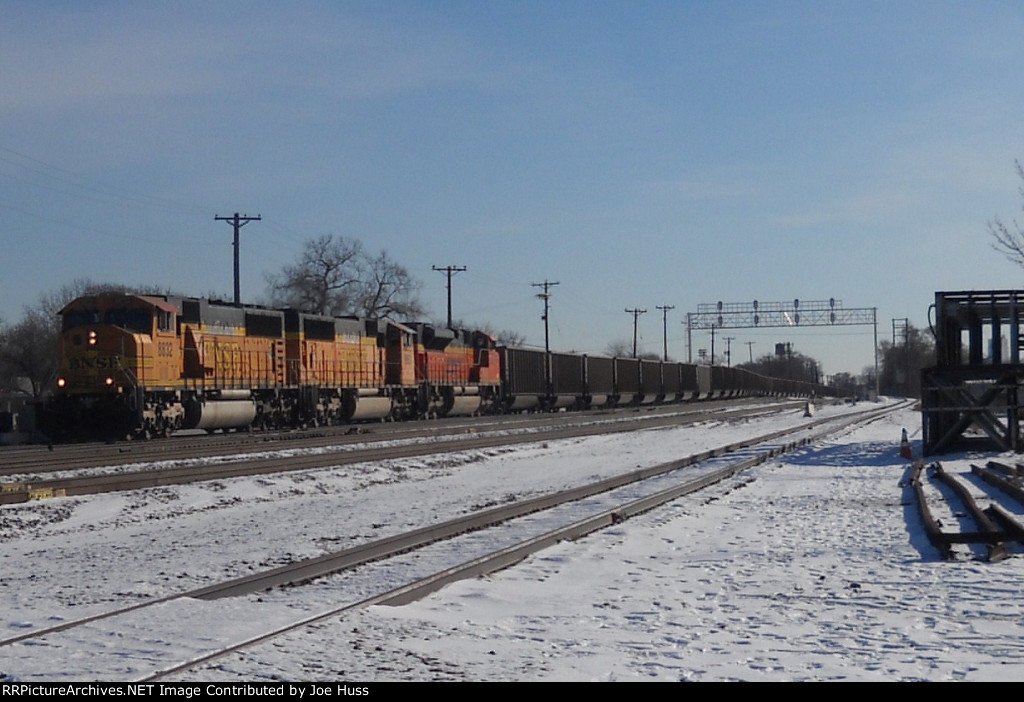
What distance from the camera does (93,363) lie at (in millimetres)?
26984

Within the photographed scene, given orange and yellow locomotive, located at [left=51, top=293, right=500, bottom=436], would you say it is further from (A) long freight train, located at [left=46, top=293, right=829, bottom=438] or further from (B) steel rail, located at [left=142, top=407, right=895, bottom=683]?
(B) steel rail, located at [left=142, top=407, right=895, bottom=683]

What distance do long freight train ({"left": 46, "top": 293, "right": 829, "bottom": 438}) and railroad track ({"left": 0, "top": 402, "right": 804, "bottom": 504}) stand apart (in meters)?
2.77

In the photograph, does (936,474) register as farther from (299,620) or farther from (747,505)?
(299,620)

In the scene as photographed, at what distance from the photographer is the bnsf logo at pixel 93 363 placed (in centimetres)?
2678

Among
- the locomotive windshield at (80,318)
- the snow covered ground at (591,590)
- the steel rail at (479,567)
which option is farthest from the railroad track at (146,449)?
the steel rail at (479,567)

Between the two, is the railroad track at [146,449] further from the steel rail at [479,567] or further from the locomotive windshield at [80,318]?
the steel rail at [479,567]

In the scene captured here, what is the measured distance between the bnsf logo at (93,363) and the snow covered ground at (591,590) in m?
10.5

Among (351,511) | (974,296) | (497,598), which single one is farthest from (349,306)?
(497,598)

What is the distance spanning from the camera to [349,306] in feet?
287

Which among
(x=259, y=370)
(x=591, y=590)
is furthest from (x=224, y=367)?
(x=591, y=590)

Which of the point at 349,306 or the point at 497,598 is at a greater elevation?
the point at 349,306

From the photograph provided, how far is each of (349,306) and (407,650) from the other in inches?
3220

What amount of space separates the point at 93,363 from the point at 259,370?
6.65m
